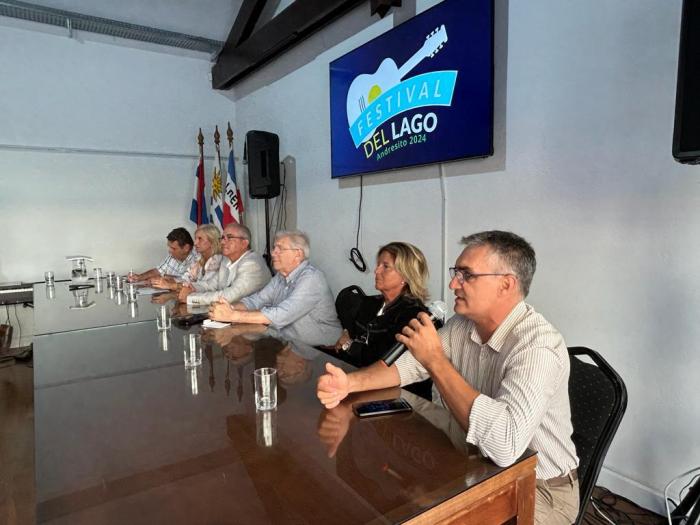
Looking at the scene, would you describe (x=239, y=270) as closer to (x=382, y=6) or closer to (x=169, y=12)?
(x=382, y=6)

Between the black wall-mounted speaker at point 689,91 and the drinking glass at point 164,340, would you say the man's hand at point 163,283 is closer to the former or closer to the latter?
the drinking glass at point 164,340

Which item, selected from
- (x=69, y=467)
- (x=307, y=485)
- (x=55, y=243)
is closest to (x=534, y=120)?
(x=307, y=485)

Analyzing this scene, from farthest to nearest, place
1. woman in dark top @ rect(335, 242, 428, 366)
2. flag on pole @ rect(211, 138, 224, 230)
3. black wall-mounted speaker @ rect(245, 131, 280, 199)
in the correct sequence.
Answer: flag on pole @ rect(211, 138, 224, 230), black wall-mounted speaker @ rect(245, 131, 280, 199), woman in dark top @ rect(335, 242, 428, 366)

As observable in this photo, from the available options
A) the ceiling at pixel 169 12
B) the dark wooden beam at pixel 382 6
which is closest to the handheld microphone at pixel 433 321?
the dark wooden beam at pixel 382 6

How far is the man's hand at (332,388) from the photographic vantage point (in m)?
1.19

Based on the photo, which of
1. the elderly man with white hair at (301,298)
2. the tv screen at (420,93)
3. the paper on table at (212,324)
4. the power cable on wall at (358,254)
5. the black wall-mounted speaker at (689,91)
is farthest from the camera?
the power cable on wall at (358,254)

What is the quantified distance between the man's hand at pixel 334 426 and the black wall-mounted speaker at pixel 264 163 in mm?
3330

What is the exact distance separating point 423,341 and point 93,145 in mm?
4875

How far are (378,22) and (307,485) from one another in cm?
313

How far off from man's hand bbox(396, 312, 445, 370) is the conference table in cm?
15

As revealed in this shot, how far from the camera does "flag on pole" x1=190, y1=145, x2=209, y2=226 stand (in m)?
5.18

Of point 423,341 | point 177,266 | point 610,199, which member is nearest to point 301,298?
point 423,341

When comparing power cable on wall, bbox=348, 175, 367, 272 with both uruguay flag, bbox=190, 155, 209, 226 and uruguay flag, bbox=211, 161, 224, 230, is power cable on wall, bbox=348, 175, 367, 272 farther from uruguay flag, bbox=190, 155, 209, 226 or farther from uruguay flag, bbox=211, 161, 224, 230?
uruguay flag, bbox=190, 155, 209, 226

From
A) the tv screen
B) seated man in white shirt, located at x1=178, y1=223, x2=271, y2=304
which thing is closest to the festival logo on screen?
the tv screen
